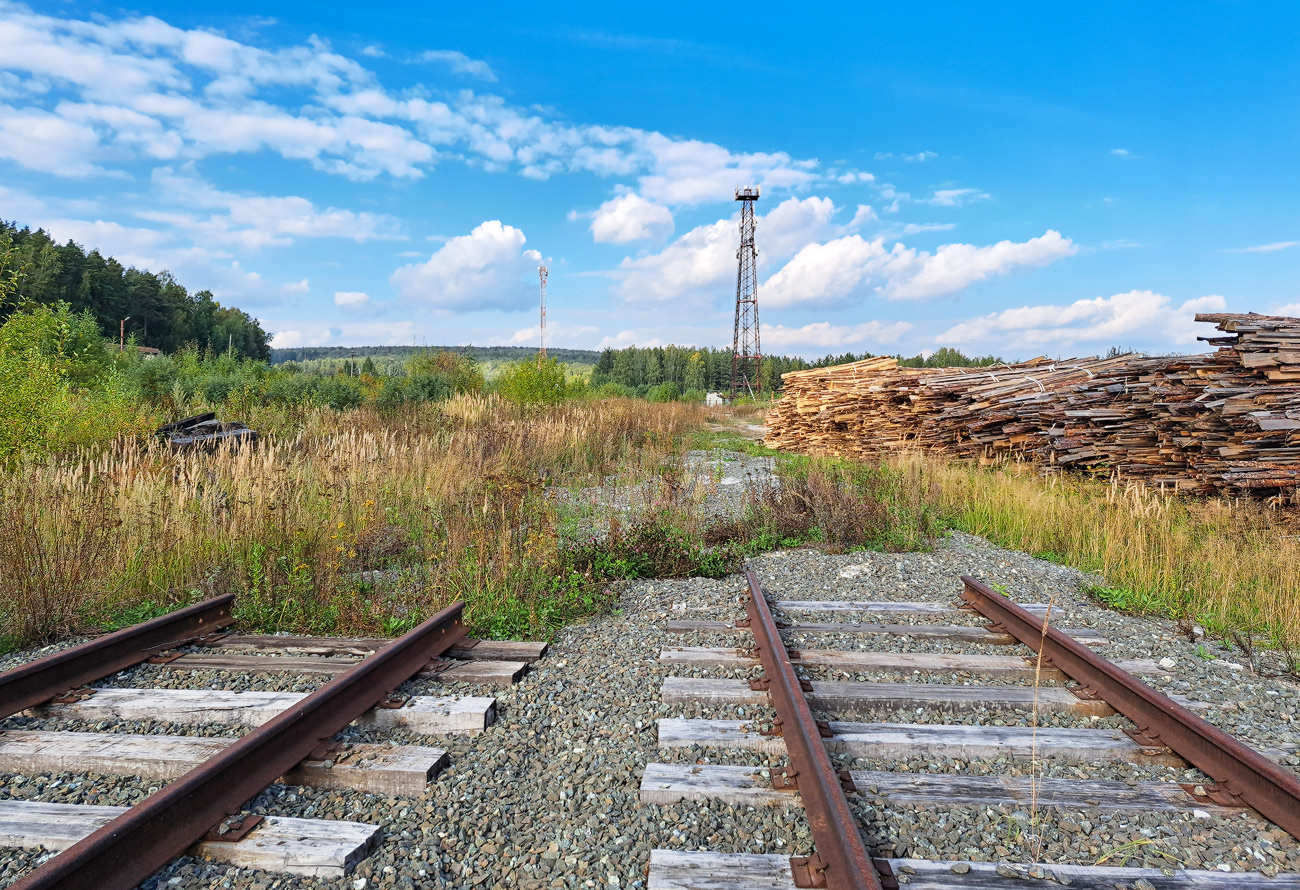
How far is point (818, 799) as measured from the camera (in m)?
2.47

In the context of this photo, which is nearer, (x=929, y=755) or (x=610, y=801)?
(x=610, y=801)

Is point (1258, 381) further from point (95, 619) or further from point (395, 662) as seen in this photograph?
point (95, 619)

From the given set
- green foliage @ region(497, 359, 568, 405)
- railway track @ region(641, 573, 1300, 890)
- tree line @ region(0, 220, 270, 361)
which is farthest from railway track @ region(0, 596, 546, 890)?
tree line @ region(0, 220, 270, 361)

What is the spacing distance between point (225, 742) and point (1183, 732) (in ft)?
14.1

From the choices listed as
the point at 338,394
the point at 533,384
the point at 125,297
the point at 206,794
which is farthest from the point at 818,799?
the point at 125,297

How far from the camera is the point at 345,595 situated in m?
5.10

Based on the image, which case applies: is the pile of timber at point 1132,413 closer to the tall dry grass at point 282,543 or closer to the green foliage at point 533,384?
the green foliage at point 533,384

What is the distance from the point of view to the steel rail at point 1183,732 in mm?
2607

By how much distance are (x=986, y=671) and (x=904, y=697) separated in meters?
0.78

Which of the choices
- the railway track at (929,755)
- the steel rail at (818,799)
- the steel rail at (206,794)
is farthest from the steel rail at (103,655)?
the steel rail at (818,799)

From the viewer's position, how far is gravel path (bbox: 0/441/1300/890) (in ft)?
7.75

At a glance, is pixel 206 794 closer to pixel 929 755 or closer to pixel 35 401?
pixel 929 755

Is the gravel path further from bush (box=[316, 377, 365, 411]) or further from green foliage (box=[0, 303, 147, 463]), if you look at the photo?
bush (box=[316, 377, 365, 411])

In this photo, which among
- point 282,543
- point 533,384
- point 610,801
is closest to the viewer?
point 610,801
